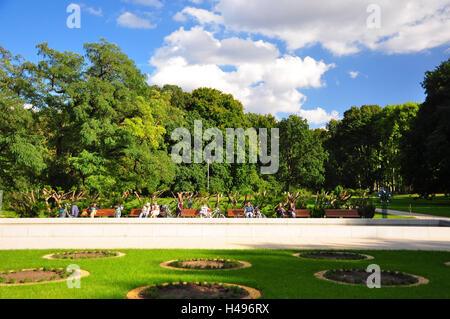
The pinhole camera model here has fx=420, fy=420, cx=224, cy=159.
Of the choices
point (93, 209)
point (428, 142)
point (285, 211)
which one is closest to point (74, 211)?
point (93, 209)

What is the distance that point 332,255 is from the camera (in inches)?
461

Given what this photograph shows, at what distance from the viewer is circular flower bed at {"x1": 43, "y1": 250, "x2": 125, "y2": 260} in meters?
11.2

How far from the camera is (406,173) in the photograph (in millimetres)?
41031

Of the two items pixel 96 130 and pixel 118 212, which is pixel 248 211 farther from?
pixel 96 130

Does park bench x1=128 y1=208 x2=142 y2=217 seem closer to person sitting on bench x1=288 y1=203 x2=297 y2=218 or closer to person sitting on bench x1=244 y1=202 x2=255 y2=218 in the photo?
person sitting on bench x1=244 y1=202 x2=255 y2=218

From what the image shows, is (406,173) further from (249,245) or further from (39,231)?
(39,231)

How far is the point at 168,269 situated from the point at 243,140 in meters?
41.7

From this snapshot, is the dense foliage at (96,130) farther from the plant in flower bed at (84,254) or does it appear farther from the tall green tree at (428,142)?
the plant in flower bed at (84,254)

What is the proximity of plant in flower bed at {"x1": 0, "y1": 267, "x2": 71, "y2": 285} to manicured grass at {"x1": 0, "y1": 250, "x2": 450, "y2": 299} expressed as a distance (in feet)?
1.67

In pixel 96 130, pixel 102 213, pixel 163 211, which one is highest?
pixel 96 130

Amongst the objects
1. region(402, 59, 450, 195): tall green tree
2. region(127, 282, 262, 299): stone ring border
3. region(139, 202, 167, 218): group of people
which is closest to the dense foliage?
region(402, 59, 450, 195): tall green tree

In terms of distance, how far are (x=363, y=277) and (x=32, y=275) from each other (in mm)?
6805

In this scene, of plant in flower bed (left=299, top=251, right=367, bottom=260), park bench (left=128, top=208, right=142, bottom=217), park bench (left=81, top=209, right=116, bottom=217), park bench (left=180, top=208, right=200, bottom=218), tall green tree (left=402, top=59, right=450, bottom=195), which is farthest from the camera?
tall green tree (left=402, top=59, right=450, bottom=195)

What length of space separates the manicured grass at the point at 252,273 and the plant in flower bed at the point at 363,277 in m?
0.34
